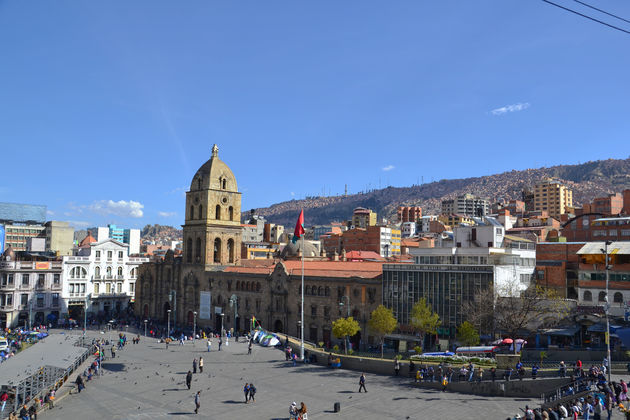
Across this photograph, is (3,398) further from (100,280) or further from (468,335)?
(100,280)

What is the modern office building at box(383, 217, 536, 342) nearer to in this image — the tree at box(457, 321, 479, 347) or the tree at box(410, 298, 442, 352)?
the tree at box(410, 298, 442, 352)

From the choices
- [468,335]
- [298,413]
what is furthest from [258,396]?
[468,335]

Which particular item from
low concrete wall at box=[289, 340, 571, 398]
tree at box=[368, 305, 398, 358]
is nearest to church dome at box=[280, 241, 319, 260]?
tree at box=[368, 305, 398, 358]

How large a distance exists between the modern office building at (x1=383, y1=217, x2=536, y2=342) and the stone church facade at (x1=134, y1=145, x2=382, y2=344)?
2987mm

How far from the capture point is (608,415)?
24922 mm

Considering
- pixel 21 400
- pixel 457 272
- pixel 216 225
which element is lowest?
pixel 21 400

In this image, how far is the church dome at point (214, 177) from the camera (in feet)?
259

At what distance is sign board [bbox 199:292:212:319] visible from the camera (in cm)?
7525

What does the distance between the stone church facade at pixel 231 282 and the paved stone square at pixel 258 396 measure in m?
→ 12.9

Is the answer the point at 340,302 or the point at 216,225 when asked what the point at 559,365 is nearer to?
the point at 340,302

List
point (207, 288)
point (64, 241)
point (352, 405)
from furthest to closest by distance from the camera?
point (64, 241) → point (207, 288) → point (352, 405)

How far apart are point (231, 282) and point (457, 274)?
34786mm

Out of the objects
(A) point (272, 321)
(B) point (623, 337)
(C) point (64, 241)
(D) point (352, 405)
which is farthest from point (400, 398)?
(C) point (64, 241)

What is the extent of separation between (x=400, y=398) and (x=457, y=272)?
18497 millimetres
